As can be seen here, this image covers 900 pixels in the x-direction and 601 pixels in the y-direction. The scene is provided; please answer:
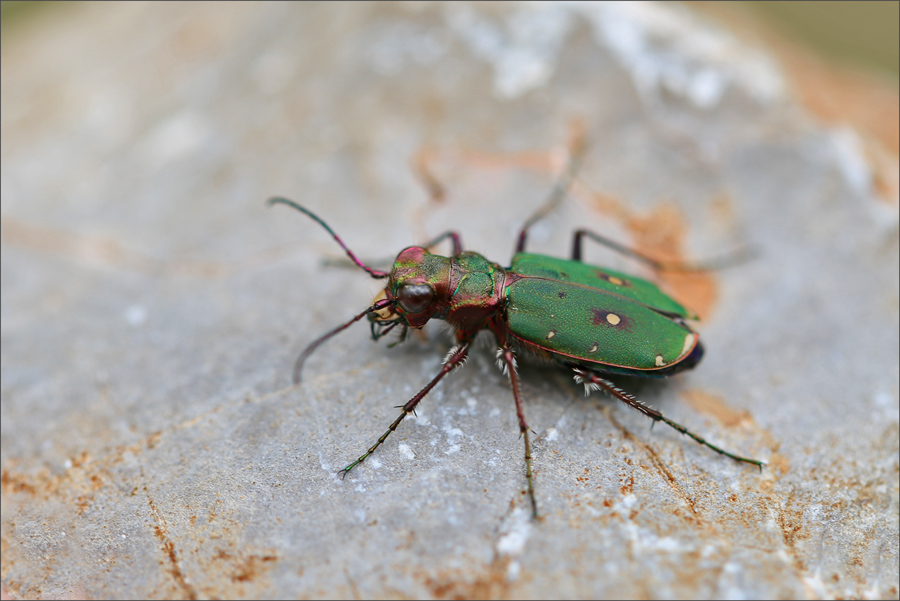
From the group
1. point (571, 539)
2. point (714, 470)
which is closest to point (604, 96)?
point (714, 470)

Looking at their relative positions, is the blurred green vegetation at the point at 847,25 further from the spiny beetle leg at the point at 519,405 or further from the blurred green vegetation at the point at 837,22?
the spiny beetle leg at the point at 519,405

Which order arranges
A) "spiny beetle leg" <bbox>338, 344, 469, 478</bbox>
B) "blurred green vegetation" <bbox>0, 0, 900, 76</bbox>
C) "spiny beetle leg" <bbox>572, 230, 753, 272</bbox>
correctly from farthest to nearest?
"blurred green vegetation" <bbox>0, 0, 900, 76</bbox>, "spiny beetle leg" <bbox>572, 230, 753, 272</bbox>, "spiny beetle leg" <bbox>338, 344, 469, 478</bbox>

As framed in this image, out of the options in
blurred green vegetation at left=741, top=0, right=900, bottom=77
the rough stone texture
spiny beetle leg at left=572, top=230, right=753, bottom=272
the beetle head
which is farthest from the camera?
blurred green vegetation at left=741, top=0, right=900, bottom=77

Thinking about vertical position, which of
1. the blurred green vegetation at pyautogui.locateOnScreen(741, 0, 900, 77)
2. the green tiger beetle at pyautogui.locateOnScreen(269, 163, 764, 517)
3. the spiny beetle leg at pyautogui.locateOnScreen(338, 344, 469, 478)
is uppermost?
the green tiger beetle at pyautogui.locateOnScreen(269, 163, 764, 517)

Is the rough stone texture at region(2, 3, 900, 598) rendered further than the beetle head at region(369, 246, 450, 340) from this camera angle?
No

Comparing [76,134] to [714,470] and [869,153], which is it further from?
[869,153]

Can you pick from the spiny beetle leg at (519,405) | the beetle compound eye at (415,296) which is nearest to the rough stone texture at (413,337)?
the spiny beetle leg at (519,405)

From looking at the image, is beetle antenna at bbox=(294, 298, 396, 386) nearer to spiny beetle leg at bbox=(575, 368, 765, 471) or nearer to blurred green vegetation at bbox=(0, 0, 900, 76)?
spiny beetle leg at bbox=(575, 368, 765, 471)

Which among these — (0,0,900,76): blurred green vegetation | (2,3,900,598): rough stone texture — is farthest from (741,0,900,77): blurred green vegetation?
(2,3,900,598): rough stone texture

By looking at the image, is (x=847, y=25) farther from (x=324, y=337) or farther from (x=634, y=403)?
(x=324, y=337)

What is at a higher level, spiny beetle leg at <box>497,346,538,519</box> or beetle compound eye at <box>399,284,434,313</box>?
beetle compound eye at <box>399,284,434,313</box>

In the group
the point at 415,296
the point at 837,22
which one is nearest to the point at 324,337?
the point at 415,296
